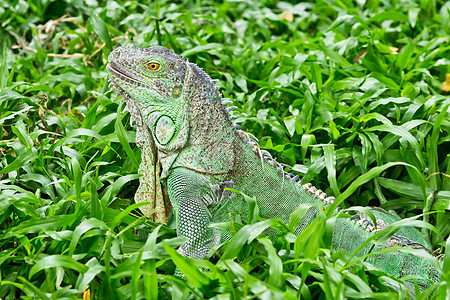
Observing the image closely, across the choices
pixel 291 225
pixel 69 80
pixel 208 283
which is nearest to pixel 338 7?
pixel 69 80

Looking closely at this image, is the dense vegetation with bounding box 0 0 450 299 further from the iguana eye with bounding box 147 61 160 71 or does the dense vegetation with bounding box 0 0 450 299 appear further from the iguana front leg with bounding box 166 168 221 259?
the iguana eye with bounding box 147 61 160 71

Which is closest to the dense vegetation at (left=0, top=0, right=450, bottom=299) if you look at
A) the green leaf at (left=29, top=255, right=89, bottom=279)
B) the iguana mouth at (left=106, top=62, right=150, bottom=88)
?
the green leaf at (left=29, top=255, right=89, bottom=279)

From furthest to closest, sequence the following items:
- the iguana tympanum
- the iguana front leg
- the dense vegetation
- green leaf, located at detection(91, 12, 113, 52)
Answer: green leaf, located at detection(91, 12, 113, 52), the iguana tympanum, the iguana front leg, the dense vegetation

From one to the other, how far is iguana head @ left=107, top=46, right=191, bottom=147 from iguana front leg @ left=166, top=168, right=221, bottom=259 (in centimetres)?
23

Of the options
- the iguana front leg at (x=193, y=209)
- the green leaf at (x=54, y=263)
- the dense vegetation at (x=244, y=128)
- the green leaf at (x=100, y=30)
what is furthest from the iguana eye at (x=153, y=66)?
the green leaf at (x=100, y=30)

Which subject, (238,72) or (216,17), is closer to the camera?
(238,72)

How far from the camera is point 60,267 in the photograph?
2445mm

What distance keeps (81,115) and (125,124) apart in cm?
76

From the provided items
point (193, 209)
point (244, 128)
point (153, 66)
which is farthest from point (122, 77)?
point (244, 128)

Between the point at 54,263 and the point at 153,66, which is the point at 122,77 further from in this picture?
the point at 54,263

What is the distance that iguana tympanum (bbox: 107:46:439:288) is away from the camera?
2883 mm

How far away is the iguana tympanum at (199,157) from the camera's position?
2.88m

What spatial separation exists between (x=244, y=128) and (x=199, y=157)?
1201mm

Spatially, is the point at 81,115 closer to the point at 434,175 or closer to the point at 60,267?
the point at 60,267
